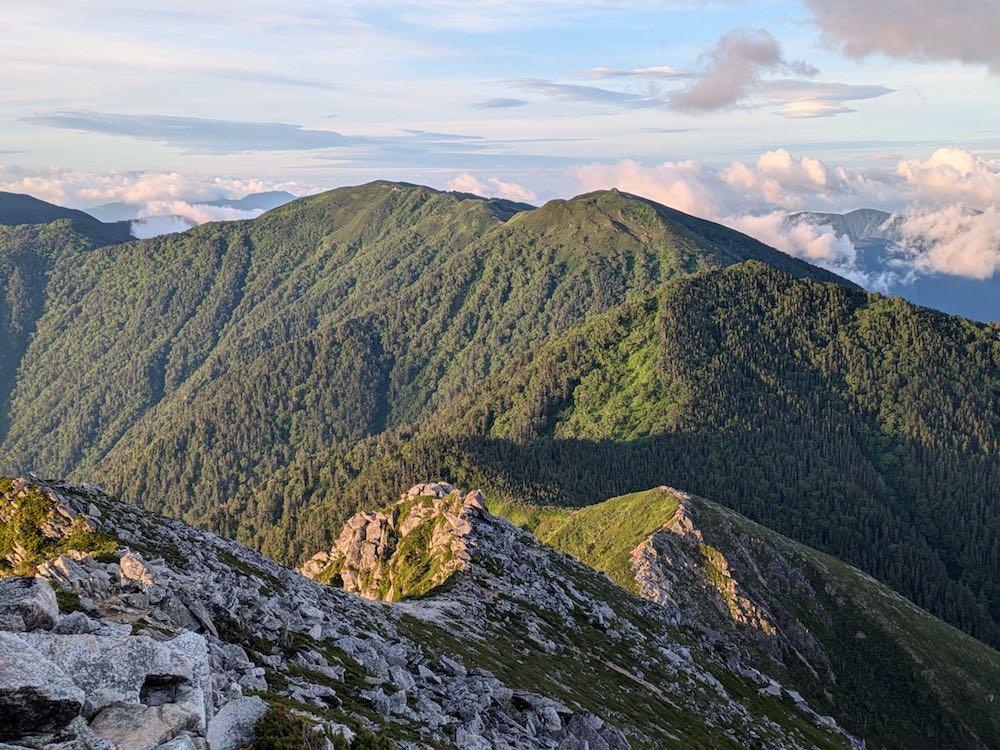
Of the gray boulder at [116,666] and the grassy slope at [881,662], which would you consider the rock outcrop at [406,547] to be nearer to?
the grassy slope at [881,662]

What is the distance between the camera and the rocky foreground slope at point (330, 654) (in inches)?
1038

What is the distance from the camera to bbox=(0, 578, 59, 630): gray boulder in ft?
102

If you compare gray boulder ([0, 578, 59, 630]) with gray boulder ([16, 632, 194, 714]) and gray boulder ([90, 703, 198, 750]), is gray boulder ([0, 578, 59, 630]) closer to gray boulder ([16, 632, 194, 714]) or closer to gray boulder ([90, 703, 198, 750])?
gray boulder ([16, 632, 194, 714])

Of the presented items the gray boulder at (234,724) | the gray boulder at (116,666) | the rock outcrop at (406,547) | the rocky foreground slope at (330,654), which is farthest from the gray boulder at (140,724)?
the rock outcrop at (406,547)

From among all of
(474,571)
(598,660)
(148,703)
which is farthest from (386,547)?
(148,703)

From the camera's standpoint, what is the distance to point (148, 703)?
88.3ft

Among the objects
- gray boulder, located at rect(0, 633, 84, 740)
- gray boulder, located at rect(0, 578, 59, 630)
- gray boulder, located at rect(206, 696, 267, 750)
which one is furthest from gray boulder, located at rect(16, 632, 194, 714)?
gray boulder, located at rect(0, 578, 59, 630)

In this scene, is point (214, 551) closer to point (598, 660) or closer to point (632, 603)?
point (598, 660)

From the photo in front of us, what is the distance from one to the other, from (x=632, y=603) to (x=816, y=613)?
227 ft

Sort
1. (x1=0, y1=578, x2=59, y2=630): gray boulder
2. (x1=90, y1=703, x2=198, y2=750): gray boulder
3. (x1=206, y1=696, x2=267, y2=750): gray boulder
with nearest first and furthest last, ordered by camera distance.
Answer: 1. (x1=90, y1=703, x2=198, y2=750): gray boulder
2. (x1=206, y1=696, x2=267, y2=750): gray boulder
3. (x1=0, y1=578, x2=59, y2=630): gray boulder

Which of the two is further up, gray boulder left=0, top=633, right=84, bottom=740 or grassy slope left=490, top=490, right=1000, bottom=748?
gray boulder left=0, top=633, right=84, bottom=740

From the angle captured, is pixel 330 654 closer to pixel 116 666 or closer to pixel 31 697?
pixel 116 666

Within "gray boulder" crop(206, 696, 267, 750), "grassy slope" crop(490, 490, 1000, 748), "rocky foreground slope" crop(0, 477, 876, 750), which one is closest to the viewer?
"rocky foreground slope" crop(0, 477, 876, 750)

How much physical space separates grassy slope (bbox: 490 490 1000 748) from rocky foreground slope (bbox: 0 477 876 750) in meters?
39.1
